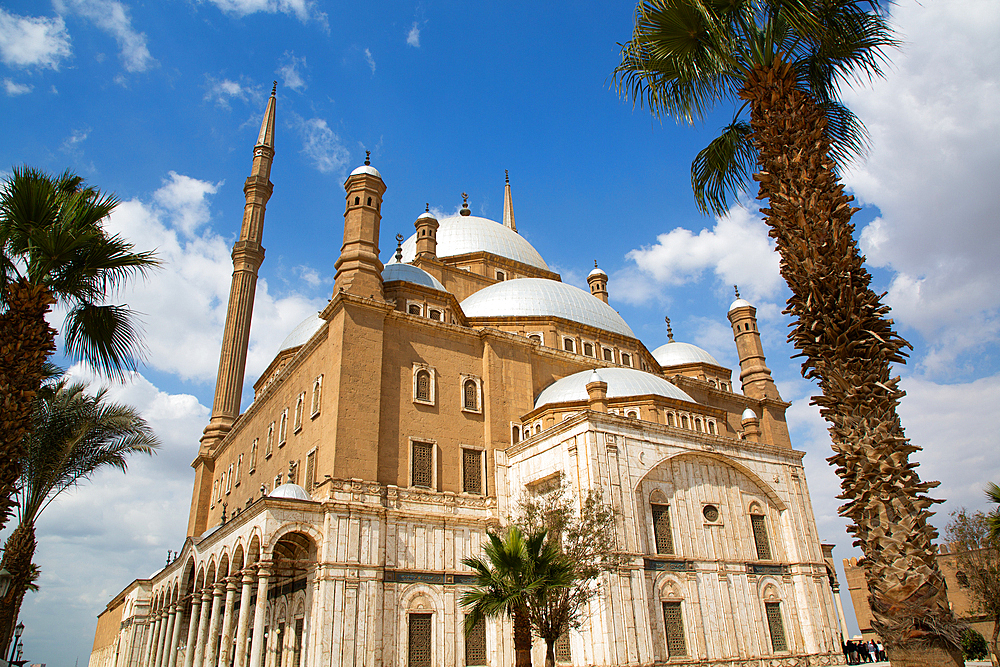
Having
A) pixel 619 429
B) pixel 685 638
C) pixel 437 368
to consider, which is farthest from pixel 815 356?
pixel 437 368

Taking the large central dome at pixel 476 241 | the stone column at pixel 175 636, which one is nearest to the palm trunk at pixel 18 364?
the stone column at pixel 175 636

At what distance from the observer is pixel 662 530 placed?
63.7 ft

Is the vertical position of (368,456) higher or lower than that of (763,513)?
higher

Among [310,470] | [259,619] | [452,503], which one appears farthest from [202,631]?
[452,503]

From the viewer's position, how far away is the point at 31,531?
17047mm

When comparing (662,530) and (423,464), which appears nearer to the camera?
(662,530)

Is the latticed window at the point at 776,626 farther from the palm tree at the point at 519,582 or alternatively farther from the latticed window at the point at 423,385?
the latticed window at the point at 423,385

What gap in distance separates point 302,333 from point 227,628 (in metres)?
14.8

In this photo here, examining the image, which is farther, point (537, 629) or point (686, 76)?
point (537, 629)

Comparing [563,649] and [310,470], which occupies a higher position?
[310,470]

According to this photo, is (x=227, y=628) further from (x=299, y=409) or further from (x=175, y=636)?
(x=299, y=409)

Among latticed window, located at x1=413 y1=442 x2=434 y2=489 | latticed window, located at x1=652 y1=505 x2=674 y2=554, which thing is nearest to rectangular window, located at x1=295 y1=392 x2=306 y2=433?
latticed window, located at x1=413 y1=442 x2=434 y2=489

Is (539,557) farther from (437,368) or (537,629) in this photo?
(437,368)

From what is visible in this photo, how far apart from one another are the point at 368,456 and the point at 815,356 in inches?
563
